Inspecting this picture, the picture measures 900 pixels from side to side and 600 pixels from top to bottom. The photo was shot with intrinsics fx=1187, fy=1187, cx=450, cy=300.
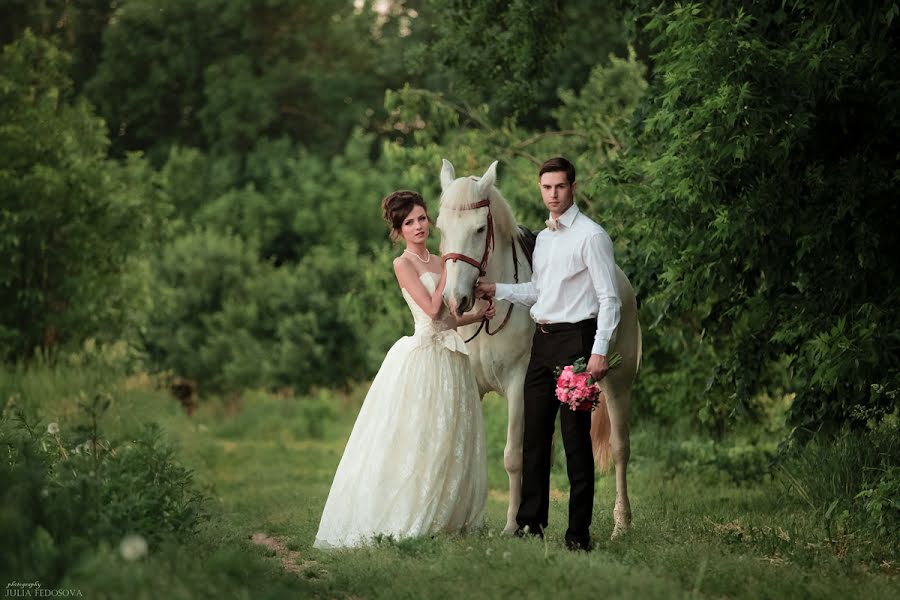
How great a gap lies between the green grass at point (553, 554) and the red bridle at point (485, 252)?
1653 millimetres

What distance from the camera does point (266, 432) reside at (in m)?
20.9

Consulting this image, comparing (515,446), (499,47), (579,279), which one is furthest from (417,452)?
(499,47)

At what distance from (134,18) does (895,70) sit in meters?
37.9

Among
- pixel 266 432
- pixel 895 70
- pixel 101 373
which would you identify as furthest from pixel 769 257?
pixel 266 432

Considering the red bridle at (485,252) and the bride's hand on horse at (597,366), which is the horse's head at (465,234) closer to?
the red bridle at (485,252)

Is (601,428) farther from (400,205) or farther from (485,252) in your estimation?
(400,205)

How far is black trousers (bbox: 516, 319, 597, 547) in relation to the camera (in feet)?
23.2

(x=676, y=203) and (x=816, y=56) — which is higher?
(x=816, y=56)

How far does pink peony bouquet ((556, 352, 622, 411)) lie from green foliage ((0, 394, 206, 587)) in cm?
218

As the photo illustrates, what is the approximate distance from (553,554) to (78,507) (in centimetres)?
247

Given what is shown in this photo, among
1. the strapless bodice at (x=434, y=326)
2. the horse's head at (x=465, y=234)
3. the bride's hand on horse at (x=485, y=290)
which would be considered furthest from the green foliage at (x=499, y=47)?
the bride's hand on horse at (x=485, y=290)

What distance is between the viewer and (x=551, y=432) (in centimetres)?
742

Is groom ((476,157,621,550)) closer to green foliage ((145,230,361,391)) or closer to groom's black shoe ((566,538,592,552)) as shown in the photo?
groom's black shoe ((566,538,592,552))

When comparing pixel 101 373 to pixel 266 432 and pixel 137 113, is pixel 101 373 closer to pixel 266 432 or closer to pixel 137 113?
pixel 266 432
